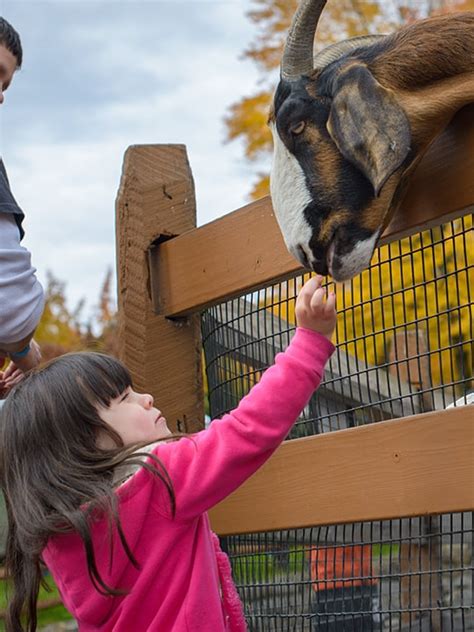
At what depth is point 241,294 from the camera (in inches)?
112

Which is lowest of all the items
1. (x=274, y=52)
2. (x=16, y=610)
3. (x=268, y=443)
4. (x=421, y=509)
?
(x=16, y=610)

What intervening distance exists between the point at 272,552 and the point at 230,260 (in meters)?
0.83

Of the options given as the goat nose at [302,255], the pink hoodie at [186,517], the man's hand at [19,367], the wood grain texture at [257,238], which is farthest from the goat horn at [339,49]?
the man's hand at [19,367]

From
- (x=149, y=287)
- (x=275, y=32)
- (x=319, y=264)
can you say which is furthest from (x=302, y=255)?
(x=275, y=32)

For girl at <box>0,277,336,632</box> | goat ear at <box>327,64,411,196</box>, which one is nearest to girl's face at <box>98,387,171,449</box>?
girl at <box>0,277,336,632</box>

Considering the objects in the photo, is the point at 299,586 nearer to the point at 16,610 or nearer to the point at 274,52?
the point at 16,610

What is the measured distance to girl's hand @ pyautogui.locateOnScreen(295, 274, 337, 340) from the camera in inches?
83.0

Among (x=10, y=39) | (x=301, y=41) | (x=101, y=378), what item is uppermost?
(x=10, y=39)

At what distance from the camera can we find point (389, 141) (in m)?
2.04

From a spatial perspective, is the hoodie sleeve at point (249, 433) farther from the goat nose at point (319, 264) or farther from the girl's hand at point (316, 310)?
the goat nose at point (319, 264)

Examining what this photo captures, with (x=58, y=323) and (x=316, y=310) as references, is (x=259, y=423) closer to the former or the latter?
(x=316, y=310)

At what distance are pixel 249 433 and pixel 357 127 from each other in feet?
2.18

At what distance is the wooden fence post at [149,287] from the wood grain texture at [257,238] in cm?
7

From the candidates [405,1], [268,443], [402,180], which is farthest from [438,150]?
[405,1]
